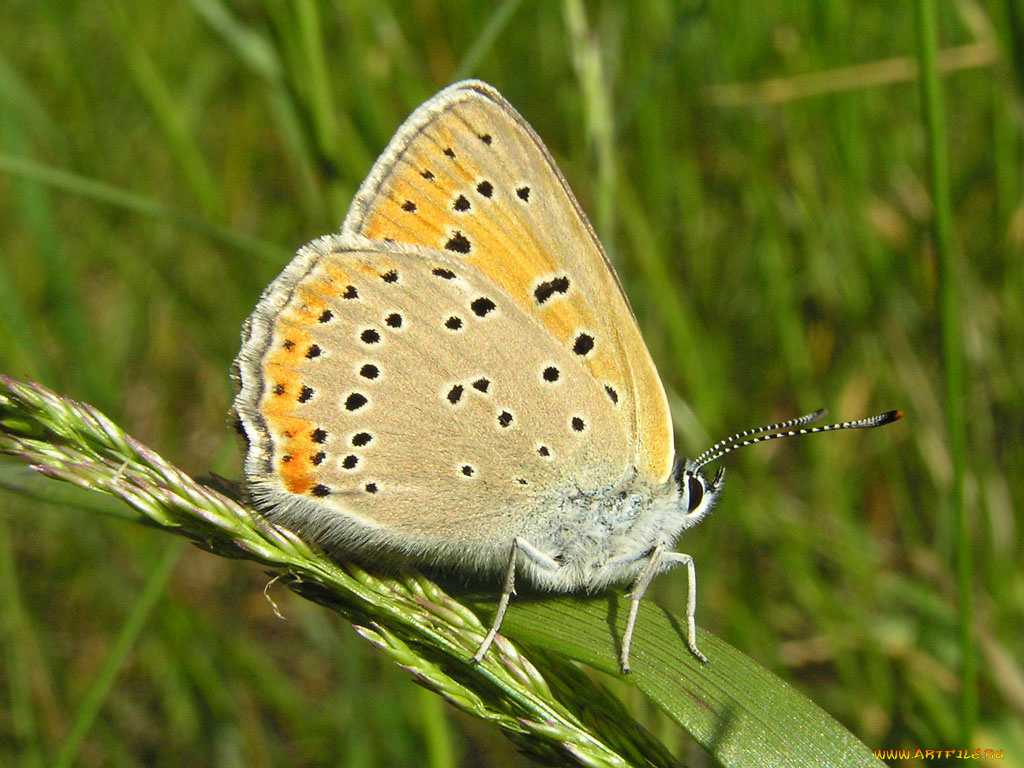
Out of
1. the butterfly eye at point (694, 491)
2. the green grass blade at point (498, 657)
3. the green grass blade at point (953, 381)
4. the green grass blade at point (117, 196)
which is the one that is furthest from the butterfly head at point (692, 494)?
the green grass blade at point (117, 196)

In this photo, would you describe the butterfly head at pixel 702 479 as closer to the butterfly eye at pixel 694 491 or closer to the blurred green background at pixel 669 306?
the butterfly eye at pixel 694 491

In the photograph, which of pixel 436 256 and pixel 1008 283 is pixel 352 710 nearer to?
pixel 436 256

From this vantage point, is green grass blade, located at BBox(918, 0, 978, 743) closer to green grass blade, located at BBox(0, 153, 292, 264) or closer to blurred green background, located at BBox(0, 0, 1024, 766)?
blurred green background, located at BBox(0, 0, 1024, 766)

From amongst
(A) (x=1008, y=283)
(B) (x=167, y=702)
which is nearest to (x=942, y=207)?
(A) (x=1008, y=283)

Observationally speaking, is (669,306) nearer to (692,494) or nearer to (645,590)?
(692,494)

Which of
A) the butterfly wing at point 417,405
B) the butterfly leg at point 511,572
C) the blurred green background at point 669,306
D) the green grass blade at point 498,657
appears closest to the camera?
the green grass blade at point 498,657
